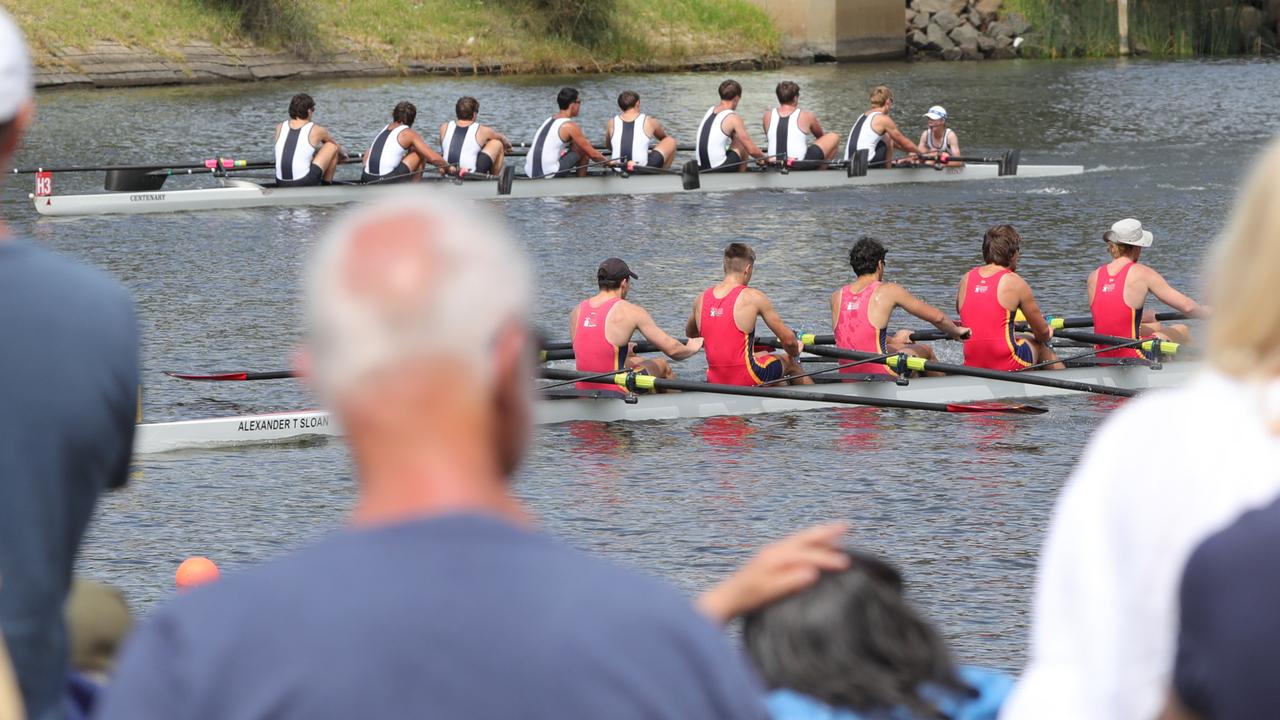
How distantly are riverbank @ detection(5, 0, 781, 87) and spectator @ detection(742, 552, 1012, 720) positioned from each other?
34.3 m

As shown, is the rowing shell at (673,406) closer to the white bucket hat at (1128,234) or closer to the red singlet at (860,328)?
the red singlet at (860,328)

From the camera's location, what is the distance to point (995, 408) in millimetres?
11094

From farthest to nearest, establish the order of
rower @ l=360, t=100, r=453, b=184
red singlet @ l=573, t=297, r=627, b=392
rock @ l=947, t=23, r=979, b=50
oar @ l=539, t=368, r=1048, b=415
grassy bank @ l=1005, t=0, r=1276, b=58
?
rock @ l=947, t=23, r=979, b=50
grassy bank @ l=1005, t=0, r=1276, b=58
rower @ l=360, t=100, r=453, b=184
red singlet @ l=573, t=297, r=627, b=392
oar @ l=539, t=368, r=1048, b=415

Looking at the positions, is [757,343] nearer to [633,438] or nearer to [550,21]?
[633,438]

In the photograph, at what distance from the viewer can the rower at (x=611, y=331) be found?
1077 centimetres

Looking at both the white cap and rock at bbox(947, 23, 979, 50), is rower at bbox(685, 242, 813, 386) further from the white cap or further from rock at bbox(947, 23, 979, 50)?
Result: rock at bbox(947, 23, 979, 50)

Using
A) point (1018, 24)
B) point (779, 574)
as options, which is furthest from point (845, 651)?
point (1018, 24)

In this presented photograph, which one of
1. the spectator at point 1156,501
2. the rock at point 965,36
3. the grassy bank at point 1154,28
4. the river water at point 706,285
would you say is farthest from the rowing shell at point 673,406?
the rock at point 965,36

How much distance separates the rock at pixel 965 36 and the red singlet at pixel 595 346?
35.2 meters

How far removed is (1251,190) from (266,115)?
28943 millimetres

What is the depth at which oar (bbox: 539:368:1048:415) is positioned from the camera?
10.7 m

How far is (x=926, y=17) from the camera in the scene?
45156 millimetres

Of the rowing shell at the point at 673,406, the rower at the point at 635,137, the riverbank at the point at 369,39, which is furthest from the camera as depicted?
the riverbank at the point at 369,39

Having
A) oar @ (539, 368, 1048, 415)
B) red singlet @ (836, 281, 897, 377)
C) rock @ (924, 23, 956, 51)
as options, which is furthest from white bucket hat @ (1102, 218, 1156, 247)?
rock @ (924, 23, 956, 51)
